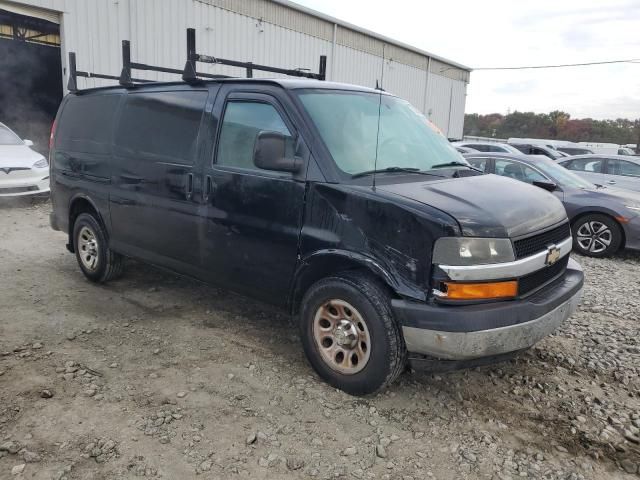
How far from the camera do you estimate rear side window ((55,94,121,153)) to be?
4.95 metres

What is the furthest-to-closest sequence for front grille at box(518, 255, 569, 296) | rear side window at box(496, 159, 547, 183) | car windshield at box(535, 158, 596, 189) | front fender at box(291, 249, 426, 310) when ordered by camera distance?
rear side window at box(496, 159, 547, 183) → car windshield at box(535, 158, 596, 189) → front grille at box(518, 255, 569, 296) → front fender at box(291, 249, 426, 310)

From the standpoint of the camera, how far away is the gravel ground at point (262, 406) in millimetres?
2668

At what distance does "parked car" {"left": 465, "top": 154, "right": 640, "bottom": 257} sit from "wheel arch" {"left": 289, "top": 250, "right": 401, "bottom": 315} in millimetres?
5058

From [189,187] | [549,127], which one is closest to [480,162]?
[189,187]

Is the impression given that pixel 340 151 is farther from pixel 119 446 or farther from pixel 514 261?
pixel 119 446

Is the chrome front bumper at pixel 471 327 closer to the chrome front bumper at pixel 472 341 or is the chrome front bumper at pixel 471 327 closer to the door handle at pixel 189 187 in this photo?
the chrome front bumper at pixel 472 341

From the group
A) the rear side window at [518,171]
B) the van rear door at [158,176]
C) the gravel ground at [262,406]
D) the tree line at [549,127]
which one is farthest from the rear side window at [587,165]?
the tree line at [549,127]

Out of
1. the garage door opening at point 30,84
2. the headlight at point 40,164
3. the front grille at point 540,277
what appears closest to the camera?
the front grille at point 540,277

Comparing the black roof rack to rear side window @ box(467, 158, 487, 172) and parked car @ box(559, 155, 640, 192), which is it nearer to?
rear side window @ box(467, 158, 487, 172)

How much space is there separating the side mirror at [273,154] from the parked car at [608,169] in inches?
359

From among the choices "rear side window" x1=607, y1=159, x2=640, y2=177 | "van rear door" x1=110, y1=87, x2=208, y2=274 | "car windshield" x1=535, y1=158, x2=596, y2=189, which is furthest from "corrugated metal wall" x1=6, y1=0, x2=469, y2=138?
"rear side window" x1=607, y1=159, x2=640, y2=177

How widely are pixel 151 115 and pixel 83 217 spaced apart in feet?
5.22

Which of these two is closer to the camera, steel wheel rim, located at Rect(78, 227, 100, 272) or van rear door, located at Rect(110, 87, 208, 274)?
van rear door, located at Rect(110, 87, 208, 274)

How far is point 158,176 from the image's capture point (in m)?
4.30
